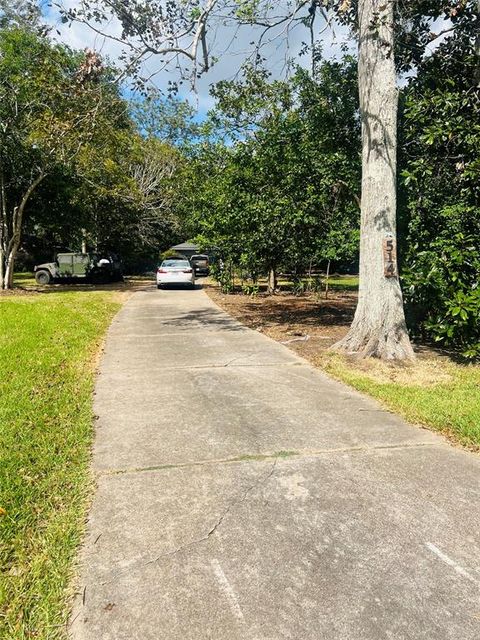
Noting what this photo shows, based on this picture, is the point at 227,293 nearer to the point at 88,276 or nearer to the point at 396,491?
the point at 88,276

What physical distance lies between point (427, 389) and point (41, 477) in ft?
14.5

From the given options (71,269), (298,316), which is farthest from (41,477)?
(71,269)

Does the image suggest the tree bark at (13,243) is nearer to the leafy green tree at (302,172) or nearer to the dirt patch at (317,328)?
the dirt patch at (317,328)

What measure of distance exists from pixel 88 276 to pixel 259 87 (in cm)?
1567

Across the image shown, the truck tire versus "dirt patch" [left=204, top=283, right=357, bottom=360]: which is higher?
the truck tire

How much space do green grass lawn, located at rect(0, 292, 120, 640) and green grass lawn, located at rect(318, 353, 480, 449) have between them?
3.25 metres

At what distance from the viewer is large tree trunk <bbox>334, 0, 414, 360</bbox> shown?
23.4ft

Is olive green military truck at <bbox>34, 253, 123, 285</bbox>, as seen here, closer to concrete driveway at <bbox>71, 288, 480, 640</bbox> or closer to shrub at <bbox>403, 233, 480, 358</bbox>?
shrub at <bbox>403, 233, 480, 358</bbox>

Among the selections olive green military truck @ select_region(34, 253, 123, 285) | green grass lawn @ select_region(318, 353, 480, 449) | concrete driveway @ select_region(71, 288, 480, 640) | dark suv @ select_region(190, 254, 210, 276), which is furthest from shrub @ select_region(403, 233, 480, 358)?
dark suv @ select_region(190, 254, 210, 276)

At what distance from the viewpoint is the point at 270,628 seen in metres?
2.13

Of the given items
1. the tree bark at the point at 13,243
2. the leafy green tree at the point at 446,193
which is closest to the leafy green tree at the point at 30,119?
the tree bark at the point at 13,243

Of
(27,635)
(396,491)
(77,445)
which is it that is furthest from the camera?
(77,445)

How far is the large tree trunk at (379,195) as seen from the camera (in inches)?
281

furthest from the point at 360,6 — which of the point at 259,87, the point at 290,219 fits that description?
the point at 259,87
